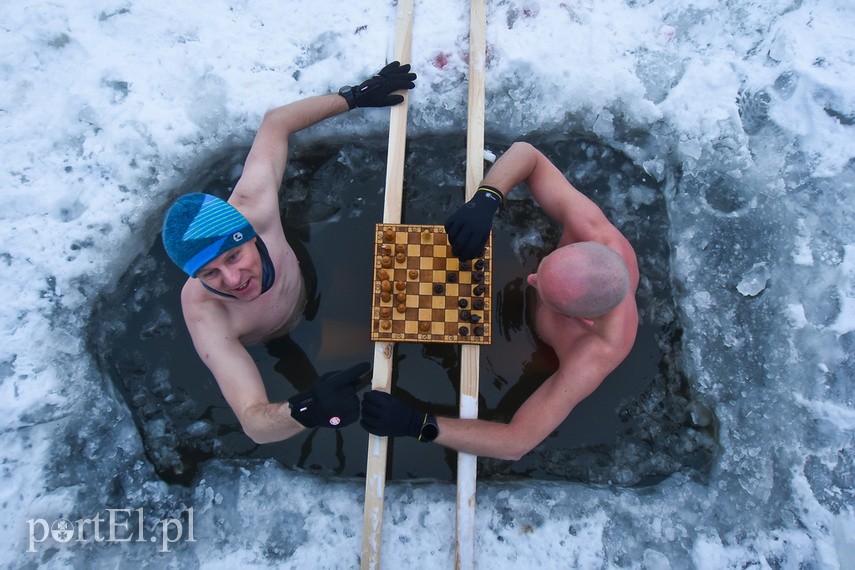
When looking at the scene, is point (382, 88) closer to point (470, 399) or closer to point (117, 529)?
point (470, 399)

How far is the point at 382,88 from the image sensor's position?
2707mm

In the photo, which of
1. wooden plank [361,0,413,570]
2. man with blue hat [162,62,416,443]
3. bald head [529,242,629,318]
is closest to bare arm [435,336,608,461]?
wooden plank [361,0,413,570]

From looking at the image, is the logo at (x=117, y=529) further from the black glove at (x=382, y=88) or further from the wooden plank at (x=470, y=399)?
the black glove at (x=382, y=88)

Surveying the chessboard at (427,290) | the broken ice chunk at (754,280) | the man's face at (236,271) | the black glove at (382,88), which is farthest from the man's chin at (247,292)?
the broken ice chunk at (754,280)

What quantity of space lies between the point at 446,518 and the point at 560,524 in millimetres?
554

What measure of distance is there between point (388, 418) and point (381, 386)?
188 mm

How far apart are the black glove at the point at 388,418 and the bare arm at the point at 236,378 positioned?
0.30m

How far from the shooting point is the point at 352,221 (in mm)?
2994

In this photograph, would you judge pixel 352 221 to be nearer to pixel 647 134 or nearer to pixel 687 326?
pixel 647 134

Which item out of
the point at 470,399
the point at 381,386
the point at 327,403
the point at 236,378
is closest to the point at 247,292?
the point at 236,378

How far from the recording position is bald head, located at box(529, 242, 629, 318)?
188cm

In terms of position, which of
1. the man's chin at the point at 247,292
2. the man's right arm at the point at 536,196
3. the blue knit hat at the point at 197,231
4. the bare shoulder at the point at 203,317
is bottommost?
the bare shoulder at the point at 203,317

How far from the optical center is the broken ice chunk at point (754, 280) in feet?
8.72

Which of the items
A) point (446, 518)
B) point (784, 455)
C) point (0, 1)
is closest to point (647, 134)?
point (784, 455)
